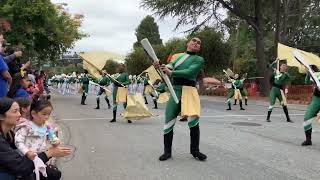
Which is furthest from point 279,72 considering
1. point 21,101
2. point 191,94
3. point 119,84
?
point 21,101

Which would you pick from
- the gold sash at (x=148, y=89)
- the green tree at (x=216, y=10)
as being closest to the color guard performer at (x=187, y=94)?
the gold sash at (x=148, y=89)

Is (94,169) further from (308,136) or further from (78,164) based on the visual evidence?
(308,136)

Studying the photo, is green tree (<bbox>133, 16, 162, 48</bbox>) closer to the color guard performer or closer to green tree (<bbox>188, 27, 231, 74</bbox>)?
green tree (<bbox>188, 27, 231, 74</bbox>)

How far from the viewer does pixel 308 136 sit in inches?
425

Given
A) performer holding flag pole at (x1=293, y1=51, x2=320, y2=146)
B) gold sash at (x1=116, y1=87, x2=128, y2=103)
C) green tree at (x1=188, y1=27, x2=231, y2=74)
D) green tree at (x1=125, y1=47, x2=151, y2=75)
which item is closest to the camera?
performer holding flag pole at (x1=293, y1=51, x2=320, y2=146)

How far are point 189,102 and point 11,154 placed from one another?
4.38m

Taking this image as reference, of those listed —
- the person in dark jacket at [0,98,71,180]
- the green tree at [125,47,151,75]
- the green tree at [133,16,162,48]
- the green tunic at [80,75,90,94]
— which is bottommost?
the person in dark jacket at [0,98,71,180]

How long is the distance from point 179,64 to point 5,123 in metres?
4.30

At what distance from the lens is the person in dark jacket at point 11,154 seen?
4.56 metres

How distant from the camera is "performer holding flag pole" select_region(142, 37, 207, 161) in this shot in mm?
8547

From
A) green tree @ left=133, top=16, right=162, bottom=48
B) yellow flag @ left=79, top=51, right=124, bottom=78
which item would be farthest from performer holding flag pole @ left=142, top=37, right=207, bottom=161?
green tree @ left=133, top=16, right=162, bottom=48

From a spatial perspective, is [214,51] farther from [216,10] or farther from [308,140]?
[308,140]

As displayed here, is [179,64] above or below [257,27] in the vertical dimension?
below

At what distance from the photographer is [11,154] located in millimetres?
4578
